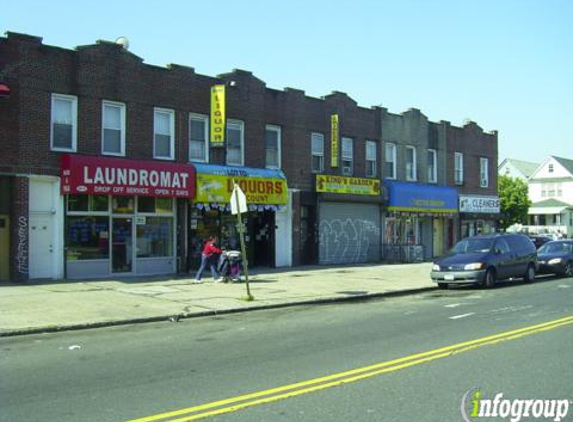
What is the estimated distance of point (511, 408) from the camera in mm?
6074

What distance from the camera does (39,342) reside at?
10266 mm

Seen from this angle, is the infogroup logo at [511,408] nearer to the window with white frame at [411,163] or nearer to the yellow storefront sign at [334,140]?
the yellow storefront sign at [334,140]

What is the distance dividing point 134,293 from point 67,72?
7572 mm

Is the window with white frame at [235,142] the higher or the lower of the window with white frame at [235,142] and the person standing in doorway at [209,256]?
the higher

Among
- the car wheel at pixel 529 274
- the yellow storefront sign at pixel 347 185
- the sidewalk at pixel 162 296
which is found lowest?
the sidewalk at pixel 162 296

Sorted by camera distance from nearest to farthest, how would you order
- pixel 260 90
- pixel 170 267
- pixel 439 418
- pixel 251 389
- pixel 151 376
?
1. pixel 439 418
2. pixel 251 389
3. pixel 151 376
4. pixel 170 267
5. pixel 260 90

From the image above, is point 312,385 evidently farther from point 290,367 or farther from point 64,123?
point 64,123

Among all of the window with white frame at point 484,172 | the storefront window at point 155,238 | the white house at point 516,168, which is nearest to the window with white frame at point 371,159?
the window with white frame at point 484,172

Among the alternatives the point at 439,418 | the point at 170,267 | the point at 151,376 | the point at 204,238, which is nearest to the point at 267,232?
the point at 204,238

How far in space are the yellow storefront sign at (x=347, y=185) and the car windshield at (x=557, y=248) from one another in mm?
7925

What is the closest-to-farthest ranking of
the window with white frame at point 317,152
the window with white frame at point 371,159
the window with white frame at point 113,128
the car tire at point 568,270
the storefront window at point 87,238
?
the storefront window at point 87,238 → the window with white frame at point 113,128 → the car tire at point 568,270 → the window with white frame at point 317,152 → the window with white frame at point 371,159

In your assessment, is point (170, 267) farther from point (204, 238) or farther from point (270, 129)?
point (270, 129)

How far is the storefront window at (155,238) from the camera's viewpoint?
21062mm

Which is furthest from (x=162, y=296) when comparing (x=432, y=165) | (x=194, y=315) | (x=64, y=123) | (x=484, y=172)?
(x=484, y=172)
